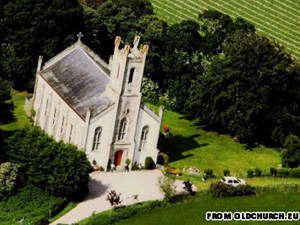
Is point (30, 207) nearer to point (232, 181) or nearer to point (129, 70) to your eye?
point (129, 70)

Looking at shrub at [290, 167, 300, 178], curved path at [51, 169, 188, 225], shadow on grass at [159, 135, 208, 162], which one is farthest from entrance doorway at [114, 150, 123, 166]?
shrub at [290, 167, 300, 178]

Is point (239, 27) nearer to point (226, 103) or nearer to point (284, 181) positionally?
point (226, 103)

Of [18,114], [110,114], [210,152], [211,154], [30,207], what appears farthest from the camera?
[18,114]

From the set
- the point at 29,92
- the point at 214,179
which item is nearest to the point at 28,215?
the point at 214,179

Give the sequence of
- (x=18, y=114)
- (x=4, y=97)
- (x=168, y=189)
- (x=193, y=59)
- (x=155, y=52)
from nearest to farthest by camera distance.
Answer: (x=168, y=189)
(x=4, y=97)
(x=18, y=114)
(x=155, y=52)
(x=193, y=59)

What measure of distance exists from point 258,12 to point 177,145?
2192 inches

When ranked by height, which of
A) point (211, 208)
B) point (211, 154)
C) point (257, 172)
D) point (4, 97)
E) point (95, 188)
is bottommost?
point (211, 208)

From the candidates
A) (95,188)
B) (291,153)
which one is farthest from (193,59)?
(95,188)

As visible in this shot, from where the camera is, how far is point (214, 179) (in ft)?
296

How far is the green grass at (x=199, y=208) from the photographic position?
7912 cm

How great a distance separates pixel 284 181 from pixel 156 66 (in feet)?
107

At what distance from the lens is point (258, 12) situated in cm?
15088

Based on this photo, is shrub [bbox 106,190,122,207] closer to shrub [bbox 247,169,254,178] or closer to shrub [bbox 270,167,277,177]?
shrub [bbox 247,169,254,178]

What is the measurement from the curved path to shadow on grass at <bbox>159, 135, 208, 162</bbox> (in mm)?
6718
